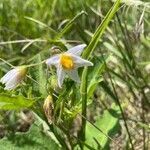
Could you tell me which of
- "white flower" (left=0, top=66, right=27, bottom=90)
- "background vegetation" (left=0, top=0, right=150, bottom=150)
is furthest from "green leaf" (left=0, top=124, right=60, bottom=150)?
"white flower" (left=0, top=66, right=27, bottom=90)

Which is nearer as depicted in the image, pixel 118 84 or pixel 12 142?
pixel 12 142

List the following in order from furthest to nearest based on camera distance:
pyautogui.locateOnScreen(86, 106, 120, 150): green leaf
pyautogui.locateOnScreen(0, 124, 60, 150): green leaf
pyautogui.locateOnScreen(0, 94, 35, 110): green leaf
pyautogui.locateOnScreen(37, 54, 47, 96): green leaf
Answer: pyautogui.locateOnScreen(86, 106, 120, 150): green leaf
pyautogui.locateOnScreen(0, 124, 60, 150): green leaf
pyautogui.locateOnScreen(37, 54, 47, 96): green leaf
pyautogui.locateOnScreen(0, 94, 35, 110): green leaf

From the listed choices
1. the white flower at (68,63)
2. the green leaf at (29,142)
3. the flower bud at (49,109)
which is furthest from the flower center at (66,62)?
the green leaf at (29,142)

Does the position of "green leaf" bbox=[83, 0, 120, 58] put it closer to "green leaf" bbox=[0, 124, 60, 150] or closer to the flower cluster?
the flower cluster

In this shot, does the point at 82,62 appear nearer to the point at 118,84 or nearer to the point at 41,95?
the point at 41,95

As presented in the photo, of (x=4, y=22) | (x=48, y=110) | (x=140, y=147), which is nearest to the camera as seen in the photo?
(x=48, y=110)

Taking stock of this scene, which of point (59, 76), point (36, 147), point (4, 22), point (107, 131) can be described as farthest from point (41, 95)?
point (4, 22)
